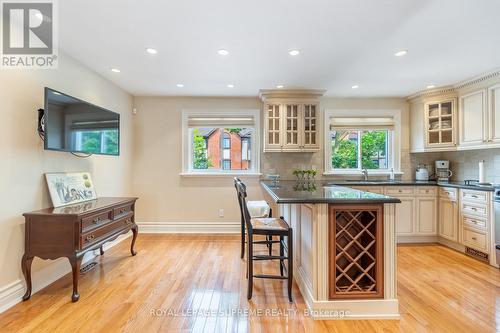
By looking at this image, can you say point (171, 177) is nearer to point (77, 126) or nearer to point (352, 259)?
point (77, 126)

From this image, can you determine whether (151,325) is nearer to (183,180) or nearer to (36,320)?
(36,320)

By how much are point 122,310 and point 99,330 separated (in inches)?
10.3

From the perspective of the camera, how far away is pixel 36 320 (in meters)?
2.01

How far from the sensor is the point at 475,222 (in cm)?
332

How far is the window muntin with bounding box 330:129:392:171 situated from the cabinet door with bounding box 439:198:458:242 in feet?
3.59

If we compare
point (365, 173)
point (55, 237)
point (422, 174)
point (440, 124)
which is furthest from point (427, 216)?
point (55, 237)

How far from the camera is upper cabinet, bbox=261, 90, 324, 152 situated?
4.24 meters

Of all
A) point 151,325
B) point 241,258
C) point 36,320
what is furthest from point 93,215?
point 241,258

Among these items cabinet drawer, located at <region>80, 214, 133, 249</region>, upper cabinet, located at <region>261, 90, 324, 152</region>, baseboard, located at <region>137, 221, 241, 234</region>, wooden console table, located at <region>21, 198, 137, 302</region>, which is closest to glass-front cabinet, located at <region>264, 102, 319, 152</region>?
upper cabinet, located at <region>261, 90, 324, 152</region>

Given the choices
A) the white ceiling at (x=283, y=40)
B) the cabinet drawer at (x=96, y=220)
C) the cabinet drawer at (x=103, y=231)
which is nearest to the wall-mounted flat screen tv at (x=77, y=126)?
the white ceiling at (x=283, y=40)

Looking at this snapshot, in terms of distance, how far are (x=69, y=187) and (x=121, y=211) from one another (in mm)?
580

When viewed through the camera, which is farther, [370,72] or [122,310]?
[370,72]

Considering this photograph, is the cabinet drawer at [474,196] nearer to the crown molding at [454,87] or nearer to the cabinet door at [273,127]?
the crown molding at [454,87]

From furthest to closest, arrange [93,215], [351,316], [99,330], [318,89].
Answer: [318,89] → [93,215] → [351,316] → [99,330]
